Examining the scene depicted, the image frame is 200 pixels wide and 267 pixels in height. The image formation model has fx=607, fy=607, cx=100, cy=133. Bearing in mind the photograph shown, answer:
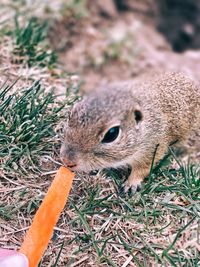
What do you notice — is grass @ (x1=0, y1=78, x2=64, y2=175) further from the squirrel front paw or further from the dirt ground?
the dirt ground

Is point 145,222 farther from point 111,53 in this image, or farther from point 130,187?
point 111,53

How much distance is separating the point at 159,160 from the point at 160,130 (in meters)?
0.19

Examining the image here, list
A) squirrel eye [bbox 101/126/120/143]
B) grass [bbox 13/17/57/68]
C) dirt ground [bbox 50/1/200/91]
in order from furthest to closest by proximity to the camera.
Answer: dirt ground [bbox 50/1/200/91] → grass [bbox 13/17/57/68] → squirrel eye [bbox 101/126/120/143]

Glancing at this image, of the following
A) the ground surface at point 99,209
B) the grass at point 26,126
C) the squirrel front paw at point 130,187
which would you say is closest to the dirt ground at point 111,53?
the ground surface at point 99,209

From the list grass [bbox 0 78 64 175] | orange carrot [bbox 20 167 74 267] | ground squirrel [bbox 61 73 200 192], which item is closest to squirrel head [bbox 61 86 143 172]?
ground squirrel [bbox 61 73 200 192]

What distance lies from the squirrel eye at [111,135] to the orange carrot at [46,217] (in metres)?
0.26

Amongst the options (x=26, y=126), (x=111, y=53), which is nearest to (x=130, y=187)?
(x=26, y=126)

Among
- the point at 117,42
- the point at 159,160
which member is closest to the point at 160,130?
the point at 159,160

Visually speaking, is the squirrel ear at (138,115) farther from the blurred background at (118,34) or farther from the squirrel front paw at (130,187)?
the blurred background at (118,34)

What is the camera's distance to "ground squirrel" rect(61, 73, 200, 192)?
10.3ft

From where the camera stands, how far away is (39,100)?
3.96 meters

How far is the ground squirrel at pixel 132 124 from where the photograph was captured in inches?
124

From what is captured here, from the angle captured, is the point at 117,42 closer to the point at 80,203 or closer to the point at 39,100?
the point at 39,100

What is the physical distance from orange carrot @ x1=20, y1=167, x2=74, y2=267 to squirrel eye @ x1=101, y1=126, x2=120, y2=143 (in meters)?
0.26
